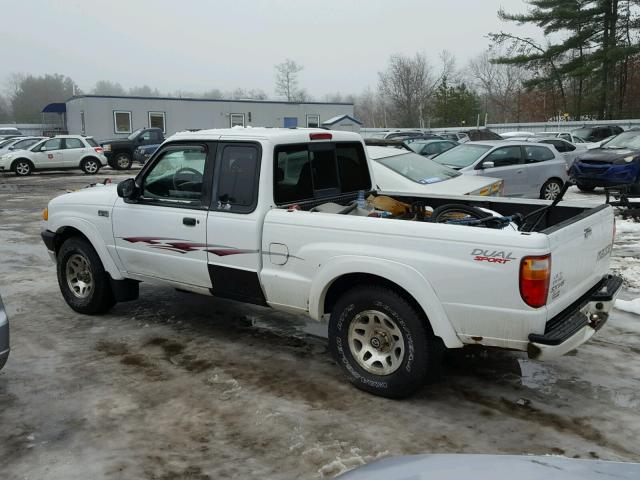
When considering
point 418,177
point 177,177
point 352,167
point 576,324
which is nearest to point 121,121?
point 418,177

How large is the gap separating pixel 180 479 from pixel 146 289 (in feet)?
14.0

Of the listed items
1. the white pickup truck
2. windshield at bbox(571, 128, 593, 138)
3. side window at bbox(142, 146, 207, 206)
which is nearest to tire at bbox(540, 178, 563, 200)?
the white pickup truck

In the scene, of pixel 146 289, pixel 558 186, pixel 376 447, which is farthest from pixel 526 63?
pixel 376 447

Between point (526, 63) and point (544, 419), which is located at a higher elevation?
point (526, 63)

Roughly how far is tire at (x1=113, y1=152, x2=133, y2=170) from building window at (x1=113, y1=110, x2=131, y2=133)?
1089cm

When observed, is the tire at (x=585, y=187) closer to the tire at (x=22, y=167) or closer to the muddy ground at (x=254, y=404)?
the muddy ground at (x=254, y=404)

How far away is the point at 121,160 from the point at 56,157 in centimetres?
371

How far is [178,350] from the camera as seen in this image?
17.7 ft

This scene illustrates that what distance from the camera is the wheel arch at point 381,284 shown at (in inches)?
156

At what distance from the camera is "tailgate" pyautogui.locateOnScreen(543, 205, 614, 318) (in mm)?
3770

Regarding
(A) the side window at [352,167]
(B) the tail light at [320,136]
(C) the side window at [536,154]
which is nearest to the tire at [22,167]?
(C) the side window at [536,154]

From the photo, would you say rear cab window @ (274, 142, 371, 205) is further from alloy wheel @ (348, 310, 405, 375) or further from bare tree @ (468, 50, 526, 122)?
bare tree @ (468, 50, 526, 122)

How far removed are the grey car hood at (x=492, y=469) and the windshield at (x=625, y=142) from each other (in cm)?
1598

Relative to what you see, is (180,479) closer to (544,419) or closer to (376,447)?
(376,447)
